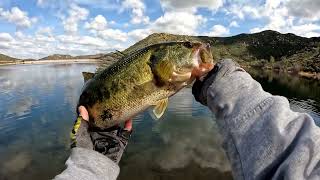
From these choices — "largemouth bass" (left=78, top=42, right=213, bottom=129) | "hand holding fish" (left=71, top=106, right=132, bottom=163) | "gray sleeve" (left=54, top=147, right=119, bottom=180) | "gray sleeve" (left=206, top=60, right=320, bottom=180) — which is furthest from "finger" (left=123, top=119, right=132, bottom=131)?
"gray sleeve" (left=206, top=60, right=320, bottom=180)

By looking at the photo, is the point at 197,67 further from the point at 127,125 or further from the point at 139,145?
the point at 139,145

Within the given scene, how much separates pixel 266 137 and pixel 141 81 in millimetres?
2614

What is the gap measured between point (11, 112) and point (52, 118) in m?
8.00

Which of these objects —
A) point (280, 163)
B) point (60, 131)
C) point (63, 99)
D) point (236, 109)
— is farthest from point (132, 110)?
point (63, 99)

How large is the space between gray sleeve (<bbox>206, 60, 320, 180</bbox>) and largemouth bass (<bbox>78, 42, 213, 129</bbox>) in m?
1.50

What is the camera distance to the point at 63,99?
2061 inches

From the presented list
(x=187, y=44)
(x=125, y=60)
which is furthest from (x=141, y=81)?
(x=187, y=44)

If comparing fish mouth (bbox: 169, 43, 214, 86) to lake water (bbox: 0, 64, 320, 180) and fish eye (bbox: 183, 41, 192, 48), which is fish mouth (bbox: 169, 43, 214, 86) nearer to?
fish eye (bbox: 183, 41, 192, 48)

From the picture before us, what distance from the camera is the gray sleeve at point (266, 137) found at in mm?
1979

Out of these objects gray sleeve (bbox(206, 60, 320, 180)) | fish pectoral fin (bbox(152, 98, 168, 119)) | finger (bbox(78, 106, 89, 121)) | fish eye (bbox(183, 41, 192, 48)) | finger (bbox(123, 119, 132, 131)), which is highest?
fish eye (bbox(183, 41, 192, 48))

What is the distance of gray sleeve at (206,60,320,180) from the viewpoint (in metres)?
1.98

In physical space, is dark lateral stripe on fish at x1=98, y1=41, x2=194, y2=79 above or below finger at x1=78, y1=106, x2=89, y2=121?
above

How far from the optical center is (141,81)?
4562 millimetres

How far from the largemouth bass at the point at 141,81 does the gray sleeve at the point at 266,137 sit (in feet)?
4.91
